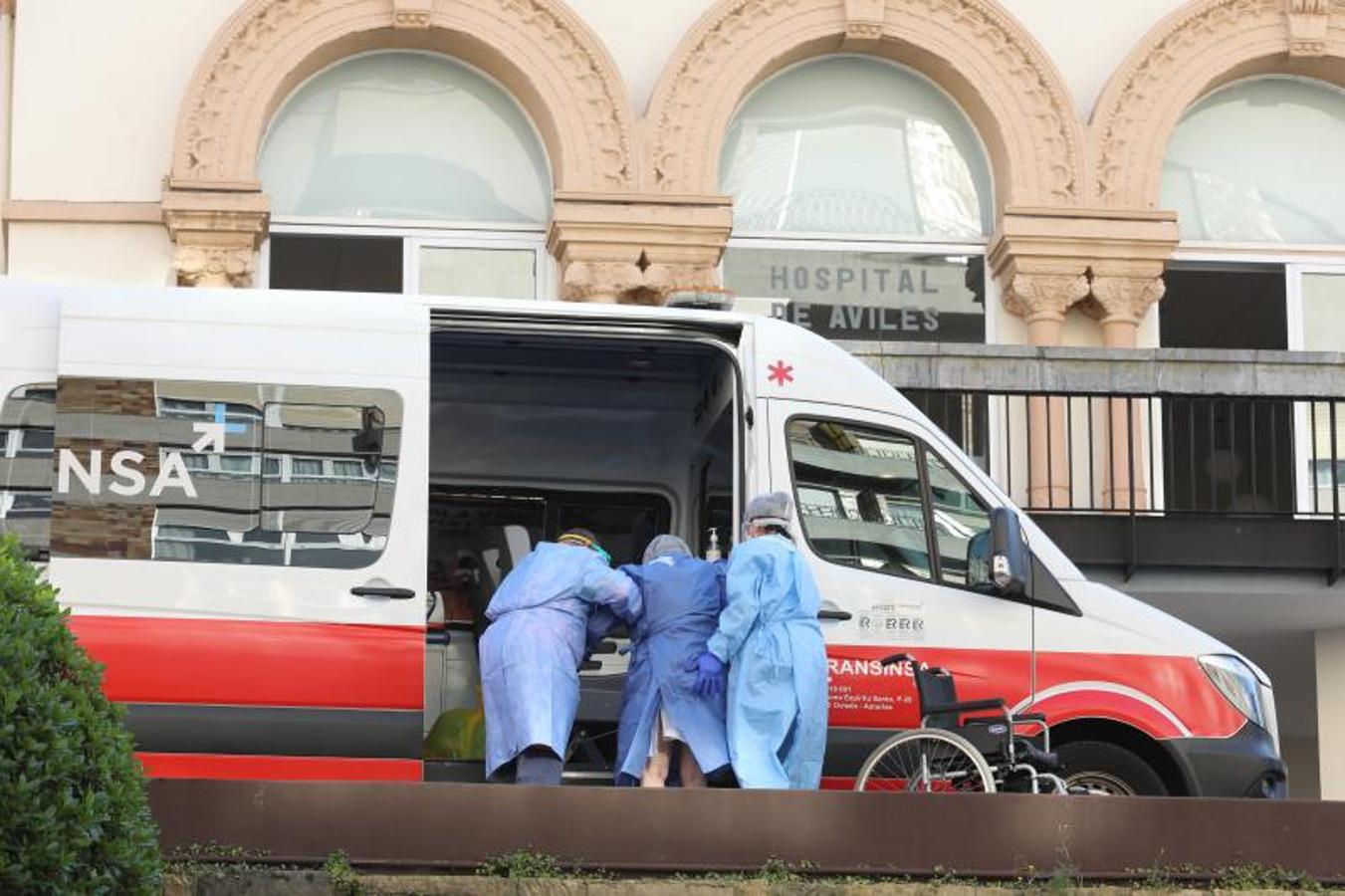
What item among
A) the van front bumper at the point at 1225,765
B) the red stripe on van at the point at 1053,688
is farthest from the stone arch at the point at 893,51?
the van front bumper at the point at 1225,765

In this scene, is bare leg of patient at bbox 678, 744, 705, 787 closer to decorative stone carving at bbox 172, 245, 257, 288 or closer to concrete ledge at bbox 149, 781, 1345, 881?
concrete ledge at bbox 149, 781, 1345, 881

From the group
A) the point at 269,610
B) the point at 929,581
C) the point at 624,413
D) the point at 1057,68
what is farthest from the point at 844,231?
the point at 269,610

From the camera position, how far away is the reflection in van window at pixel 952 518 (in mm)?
12234

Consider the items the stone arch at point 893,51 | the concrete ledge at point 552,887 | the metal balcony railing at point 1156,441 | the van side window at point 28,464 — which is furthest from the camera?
the stone arch at point 893,51

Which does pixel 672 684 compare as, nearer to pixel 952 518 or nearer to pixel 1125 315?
pixel 952 518

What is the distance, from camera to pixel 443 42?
19.0 meters

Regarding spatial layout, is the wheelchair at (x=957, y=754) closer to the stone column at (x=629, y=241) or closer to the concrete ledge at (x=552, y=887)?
the concrete ledge at (x=552, y=887)

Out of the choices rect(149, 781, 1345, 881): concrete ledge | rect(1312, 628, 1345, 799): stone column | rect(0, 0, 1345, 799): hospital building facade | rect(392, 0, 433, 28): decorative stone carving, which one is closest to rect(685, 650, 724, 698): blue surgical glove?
rect(149, 781, 1345, 881): concrete ledge

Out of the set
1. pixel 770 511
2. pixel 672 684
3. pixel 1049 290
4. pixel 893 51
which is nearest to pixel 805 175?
pixel 893 51

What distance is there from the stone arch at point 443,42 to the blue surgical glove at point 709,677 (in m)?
7.74

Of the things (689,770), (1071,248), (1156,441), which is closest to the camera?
(689,770)

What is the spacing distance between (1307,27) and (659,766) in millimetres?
10322

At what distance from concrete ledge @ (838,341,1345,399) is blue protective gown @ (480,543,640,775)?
5366 mm

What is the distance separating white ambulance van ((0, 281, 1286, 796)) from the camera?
37.6 feet
